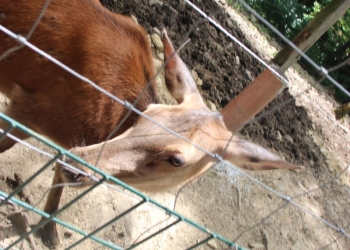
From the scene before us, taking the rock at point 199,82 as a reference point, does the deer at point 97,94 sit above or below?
above

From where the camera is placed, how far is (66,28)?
3609mm

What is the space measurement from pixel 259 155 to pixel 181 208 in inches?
66.0

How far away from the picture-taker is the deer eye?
10.6 feet

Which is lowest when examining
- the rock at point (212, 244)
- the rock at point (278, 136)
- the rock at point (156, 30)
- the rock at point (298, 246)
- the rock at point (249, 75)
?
the rock at point (212, 244)

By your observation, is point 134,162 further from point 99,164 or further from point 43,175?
point 43,175

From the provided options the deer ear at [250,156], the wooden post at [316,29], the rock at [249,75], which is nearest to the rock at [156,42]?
the rock at [249,75]

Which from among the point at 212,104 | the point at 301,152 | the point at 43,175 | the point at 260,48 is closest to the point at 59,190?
the point at 43,175

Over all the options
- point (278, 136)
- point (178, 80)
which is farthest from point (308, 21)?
point (178, 80)

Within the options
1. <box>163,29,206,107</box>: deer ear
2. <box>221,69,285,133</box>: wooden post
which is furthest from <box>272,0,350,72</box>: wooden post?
<box>163,29,206,107</box>: deer ear

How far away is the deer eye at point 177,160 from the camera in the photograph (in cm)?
324

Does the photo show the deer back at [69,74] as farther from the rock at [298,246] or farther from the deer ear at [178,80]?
the rock at [298,246]

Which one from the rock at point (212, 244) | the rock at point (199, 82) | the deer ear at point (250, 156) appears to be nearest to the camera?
the deer ear at point (250, 156)

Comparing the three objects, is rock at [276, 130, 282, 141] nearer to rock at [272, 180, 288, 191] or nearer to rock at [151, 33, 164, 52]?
rock at [272, 180, 288, 191]

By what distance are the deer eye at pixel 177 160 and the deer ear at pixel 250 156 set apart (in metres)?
0.38
